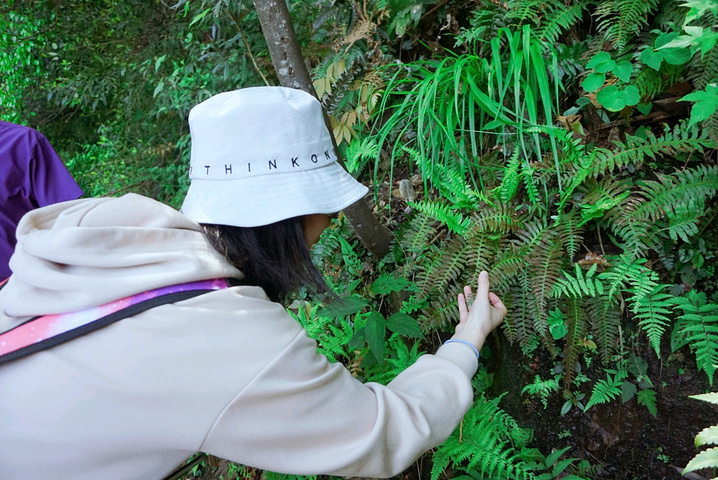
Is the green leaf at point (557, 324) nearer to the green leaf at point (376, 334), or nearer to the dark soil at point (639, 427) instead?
the dark soil at point (639, 427)

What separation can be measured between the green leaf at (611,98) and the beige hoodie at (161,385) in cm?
174

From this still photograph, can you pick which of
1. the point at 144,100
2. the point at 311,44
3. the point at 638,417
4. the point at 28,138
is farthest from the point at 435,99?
the point at 144,100

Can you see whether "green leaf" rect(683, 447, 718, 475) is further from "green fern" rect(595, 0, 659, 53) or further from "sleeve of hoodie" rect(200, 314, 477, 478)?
"green fern" rect(595, 0, 659, 53)

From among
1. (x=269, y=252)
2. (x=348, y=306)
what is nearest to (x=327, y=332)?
(x=348, y=306)

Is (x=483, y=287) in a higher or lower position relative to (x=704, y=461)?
higher

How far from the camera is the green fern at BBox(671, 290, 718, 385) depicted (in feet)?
6.49

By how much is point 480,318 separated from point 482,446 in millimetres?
857

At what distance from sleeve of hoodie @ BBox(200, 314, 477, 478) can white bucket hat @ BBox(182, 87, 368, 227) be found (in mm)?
359

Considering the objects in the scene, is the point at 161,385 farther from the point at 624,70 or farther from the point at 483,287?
the point at 624,70

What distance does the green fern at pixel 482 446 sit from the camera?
221 cm

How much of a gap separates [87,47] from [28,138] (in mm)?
4203

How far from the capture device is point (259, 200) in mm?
1306

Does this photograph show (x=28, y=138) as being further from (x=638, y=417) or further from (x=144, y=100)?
(x=144, y=100)

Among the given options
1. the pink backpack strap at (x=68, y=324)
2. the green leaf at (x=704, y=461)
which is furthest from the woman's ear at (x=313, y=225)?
the green leaf at (x=704, y=461)
